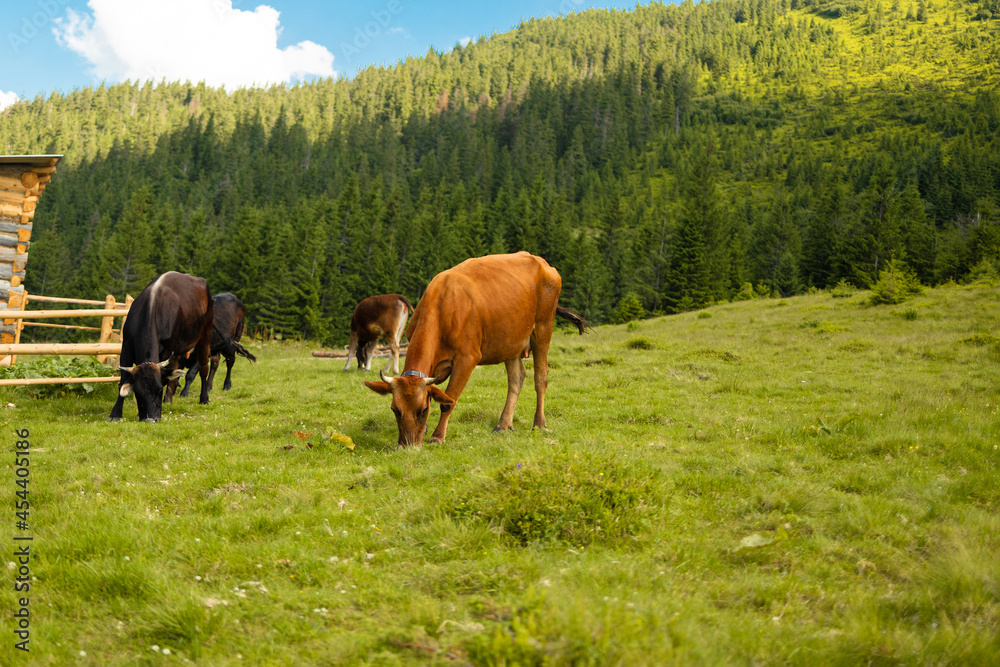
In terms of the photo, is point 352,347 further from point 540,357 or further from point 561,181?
point 561,181

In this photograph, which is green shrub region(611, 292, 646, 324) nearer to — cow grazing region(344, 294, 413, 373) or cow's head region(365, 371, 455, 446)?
cow grazing region(344, 294, 413, 373)

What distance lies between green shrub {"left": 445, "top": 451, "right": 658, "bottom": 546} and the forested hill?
126ft

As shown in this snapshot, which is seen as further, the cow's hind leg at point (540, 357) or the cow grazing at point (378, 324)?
the cow grazing at point (378, 324)

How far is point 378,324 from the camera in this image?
59.8 ft

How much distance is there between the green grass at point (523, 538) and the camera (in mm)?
3203

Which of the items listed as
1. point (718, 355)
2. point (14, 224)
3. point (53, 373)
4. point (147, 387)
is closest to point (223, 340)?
point (53, 373)

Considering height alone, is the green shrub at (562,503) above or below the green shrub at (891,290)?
below

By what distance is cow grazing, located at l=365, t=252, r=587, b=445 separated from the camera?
26.1ft

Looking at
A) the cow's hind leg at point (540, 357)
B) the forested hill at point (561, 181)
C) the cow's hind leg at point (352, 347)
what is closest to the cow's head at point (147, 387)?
the cow's hind leg at point (540, 357)

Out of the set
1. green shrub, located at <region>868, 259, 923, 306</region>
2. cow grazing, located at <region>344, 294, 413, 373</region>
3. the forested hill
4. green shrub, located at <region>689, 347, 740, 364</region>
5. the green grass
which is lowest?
the green grass

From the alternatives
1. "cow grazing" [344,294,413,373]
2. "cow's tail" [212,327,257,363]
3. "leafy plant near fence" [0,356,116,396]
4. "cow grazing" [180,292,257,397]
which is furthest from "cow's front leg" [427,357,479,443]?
"cow grazing" [344,294,413,373]

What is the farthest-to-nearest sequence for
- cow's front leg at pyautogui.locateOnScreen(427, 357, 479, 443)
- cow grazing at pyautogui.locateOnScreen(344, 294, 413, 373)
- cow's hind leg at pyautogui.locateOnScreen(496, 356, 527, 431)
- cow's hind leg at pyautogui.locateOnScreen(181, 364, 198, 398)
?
1. cow grazing at pyautogui.locateOnScreen(344, 294, 413, 373)
2. cow's hind leg at pyautogui.locateOnScreen(181, 364, 198, 398)
3. cow's hind leg at pyautogui.locateOnScreen(496, 356, 527, 431)
4. cow's front leg at pyautogui.locateOnScreen(427, 357, 479, 443)

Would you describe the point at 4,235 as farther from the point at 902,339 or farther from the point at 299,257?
the point at 299,257

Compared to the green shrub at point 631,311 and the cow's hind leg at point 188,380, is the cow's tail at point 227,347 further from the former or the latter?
the green shrub at point 631,311
